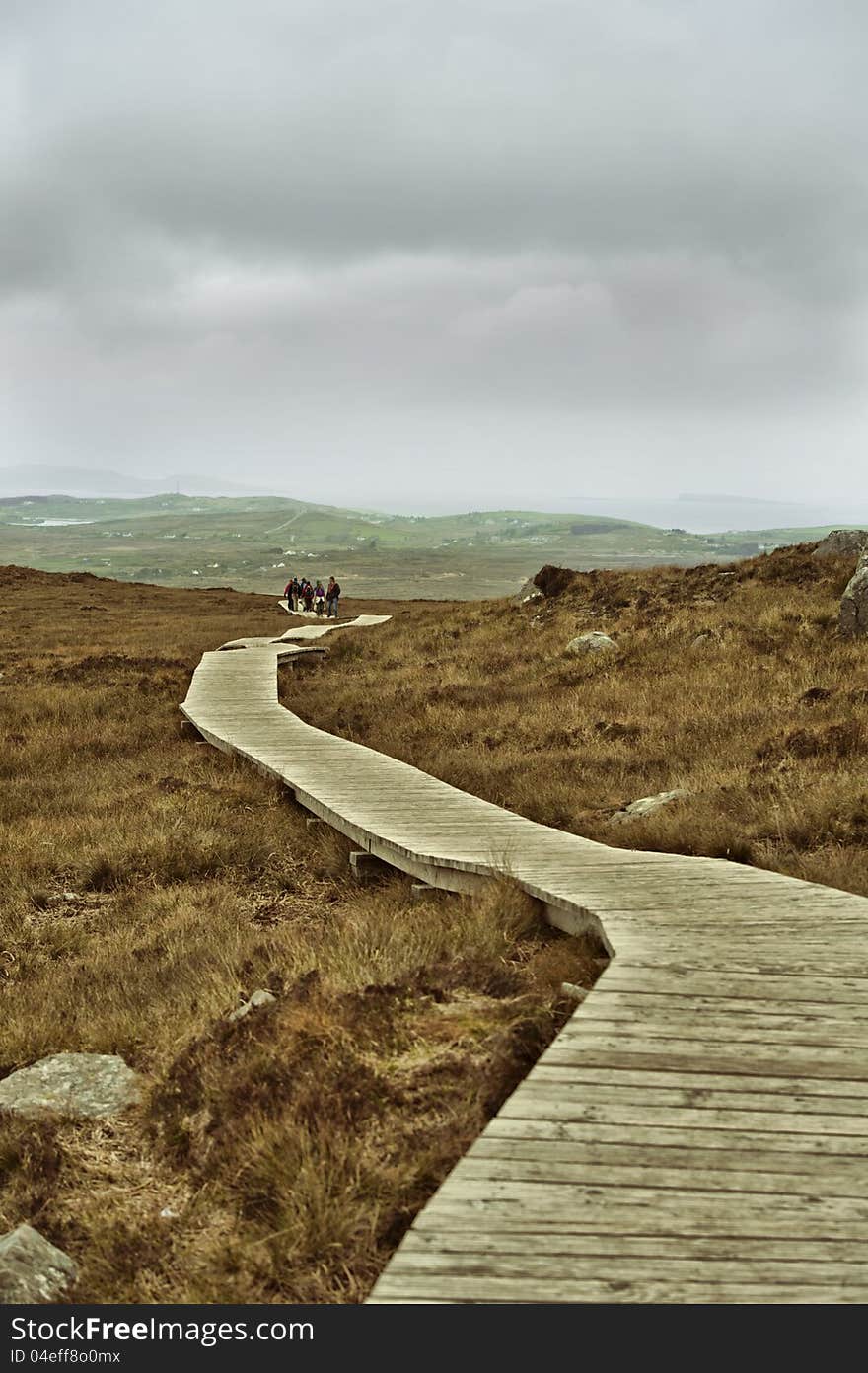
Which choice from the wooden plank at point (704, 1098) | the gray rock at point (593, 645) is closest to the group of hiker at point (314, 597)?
the gray rock at point (593, 645)

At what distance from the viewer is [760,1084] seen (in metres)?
4.57

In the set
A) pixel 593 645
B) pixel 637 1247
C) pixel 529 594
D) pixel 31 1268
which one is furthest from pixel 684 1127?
pixel 529 594

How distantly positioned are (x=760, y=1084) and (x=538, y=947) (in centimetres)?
285

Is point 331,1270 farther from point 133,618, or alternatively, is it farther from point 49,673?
point 133,618

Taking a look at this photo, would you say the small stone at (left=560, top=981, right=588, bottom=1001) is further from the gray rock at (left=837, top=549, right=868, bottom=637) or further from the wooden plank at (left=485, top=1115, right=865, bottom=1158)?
the gray rock at (left=837, top=549, right=868, bottom=637)

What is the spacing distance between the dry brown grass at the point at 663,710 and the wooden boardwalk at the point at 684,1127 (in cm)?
186

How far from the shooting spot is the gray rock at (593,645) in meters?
21.1

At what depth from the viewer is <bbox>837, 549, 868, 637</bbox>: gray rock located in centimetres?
1839

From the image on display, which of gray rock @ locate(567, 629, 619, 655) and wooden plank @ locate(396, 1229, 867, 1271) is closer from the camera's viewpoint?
wooden plank @ locate(396, 1229, 867, 1271)

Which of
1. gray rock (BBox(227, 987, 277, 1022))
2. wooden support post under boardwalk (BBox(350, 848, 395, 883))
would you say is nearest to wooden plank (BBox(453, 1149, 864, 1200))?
gray rock (BBox(227, 987, 277, 1022))

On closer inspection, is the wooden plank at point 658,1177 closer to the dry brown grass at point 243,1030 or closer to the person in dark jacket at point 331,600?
the dry brown grass at point 243,1030

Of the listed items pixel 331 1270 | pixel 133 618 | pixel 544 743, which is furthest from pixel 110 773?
pixel 133 618

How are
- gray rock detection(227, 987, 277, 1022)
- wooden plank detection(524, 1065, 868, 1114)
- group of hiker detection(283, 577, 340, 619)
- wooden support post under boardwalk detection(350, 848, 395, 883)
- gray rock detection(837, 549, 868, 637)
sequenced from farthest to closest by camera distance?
group of hiker detection(283, 577, 340, 619) < gray rock detection(837, 549, 868, 637) < wooden support post under boardwalk detection(350, 848, 395, 883) < gray rock detection(227, 987, 277, 1022) < wooden plank detection(524, 1065, 868, 1114)

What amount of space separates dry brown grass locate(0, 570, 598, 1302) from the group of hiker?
104ft
